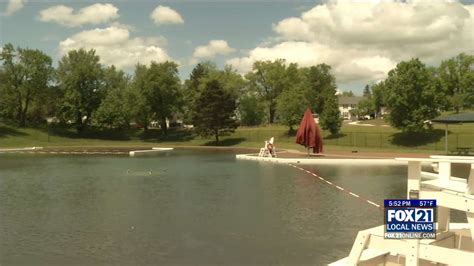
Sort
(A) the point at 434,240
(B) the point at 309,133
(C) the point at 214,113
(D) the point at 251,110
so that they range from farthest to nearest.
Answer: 1. (D) the point at 251,110
2. (C) the point at 214,113
3. (B) the point at 309,133
4. (A) the point at 434,240

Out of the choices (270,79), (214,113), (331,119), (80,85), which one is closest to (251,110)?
(270,79)

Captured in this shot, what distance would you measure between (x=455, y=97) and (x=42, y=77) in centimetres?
6811

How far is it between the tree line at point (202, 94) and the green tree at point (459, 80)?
Answer: 0.16 m

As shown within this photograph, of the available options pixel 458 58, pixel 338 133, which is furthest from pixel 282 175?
pixel 458 58

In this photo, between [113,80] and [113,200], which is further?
[113,80]

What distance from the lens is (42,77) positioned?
77562 millimetres

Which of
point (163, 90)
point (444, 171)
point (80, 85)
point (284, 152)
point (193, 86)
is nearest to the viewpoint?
point (444, 171)

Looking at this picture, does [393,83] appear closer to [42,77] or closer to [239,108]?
[239,108]

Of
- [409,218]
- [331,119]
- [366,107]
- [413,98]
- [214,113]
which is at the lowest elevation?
[409,218]

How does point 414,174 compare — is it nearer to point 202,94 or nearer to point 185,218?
point 185,218

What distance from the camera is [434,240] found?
6516mm

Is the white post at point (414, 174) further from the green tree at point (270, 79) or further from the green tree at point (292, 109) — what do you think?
the green tree at point (270, 79)

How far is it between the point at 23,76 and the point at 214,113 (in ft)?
113

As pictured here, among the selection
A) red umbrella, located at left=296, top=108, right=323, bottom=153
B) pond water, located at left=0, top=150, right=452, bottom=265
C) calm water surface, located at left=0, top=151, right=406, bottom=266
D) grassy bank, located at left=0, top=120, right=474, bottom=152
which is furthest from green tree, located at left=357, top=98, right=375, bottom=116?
calm water surface, located at left=0, top=151, right=406, bottom=266
